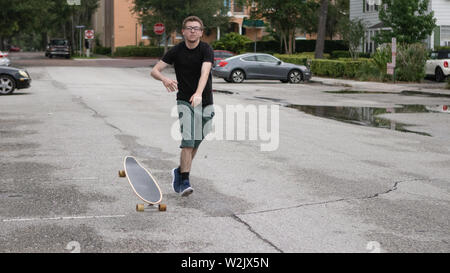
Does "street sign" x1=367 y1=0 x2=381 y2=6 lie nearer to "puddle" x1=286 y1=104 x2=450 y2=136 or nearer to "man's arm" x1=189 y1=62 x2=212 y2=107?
"puddle" x1=286 y1=104 x2=450 y2=136

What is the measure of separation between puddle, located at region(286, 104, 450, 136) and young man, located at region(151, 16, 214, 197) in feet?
23.9

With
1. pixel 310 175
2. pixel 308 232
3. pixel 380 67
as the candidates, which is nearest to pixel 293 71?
pixel 380 67

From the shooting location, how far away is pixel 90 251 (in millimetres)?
5191

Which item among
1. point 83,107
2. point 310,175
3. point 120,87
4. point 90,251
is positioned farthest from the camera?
point 120,87

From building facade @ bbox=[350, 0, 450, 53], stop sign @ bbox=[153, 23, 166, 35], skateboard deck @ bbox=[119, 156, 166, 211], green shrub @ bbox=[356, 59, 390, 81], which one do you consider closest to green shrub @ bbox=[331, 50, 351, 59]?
building facade @ bbox=[350, 0, 450, 53]

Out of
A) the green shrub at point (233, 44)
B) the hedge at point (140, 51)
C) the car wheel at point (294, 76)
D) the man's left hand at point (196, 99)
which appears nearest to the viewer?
the man's left hand at point (196, 99)

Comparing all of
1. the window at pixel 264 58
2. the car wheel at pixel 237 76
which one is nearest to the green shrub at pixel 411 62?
Result: the window at pixel 264 58

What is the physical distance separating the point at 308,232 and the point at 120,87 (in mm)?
20993

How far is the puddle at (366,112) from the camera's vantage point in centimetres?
1495

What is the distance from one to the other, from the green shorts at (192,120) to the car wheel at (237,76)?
24.0m

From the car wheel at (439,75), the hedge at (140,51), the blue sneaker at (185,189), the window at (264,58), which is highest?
the hedge at (140,51)

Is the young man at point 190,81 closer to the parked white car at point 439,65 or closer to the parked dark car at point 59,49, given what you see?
the parked white car at point 439,65

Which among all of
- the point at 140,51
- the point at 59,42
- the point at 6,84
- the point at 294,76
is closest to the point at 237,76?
the point at 294,76
